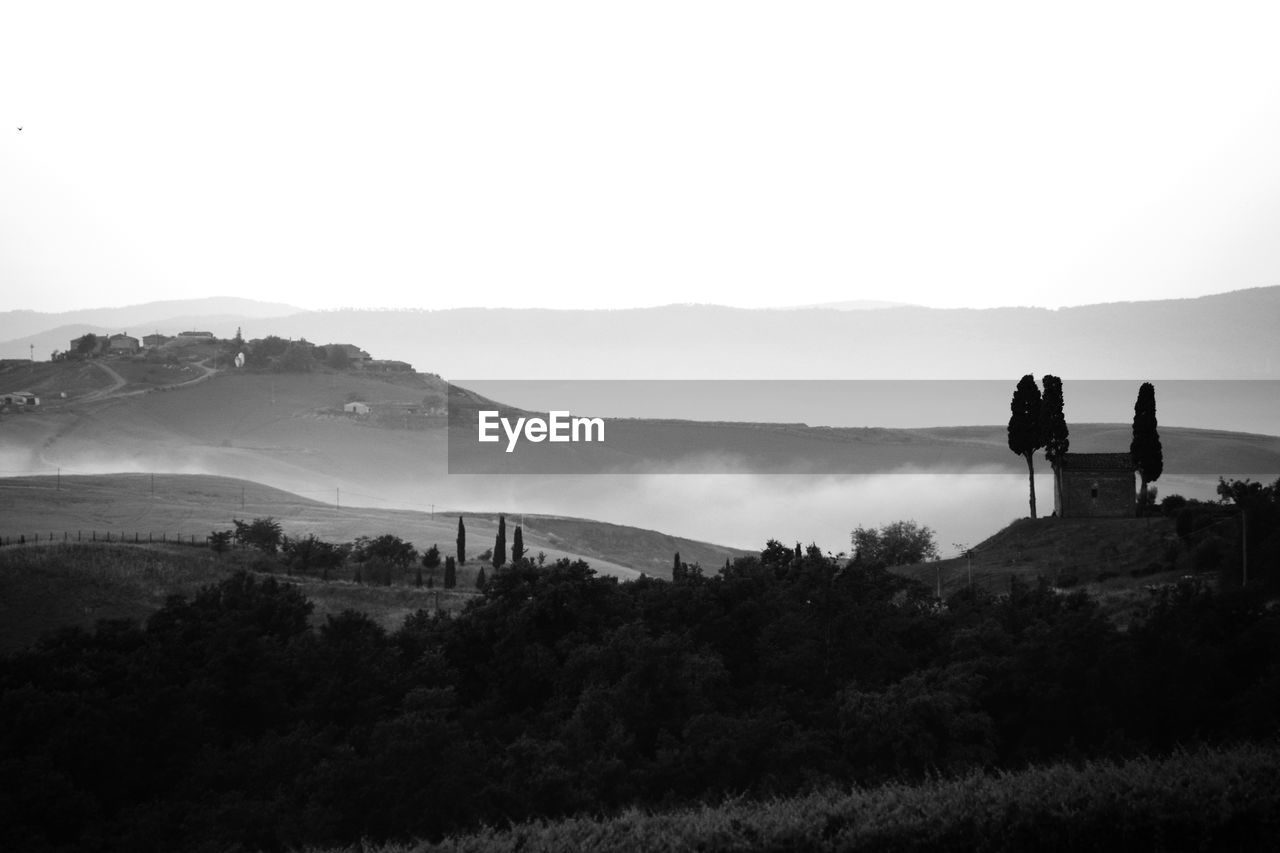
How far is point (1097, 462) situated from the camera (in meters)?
53.8

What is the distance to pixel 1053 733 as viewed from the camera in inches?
1090

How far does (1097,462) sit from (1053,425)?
3.01 m

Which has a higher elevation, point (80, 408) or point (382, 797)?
point (80, 408)

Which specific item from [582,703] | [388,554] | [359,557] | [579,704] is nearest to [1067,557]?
[579,704]

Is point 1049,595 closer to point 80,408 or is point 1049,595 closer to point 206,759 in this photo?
point 206,759

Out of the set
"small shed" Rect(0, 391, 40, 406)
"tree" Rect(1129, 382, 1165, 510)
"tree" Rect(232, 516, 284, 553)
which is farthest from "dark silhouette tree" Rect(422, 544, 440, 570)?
"small shed" Rect(0, 391, 40, 406)

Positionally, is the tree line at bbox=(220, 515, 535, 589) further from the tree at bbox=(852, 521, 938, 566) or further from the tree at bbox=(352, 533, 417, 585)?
the tree at bbox=(852, 521, 938, 566)

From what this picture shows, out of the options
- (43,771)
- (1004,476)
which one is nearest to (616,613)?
(43,771)

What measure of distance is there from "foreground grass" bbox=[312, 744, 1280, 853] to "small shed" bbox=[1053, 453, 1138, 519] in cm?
3603

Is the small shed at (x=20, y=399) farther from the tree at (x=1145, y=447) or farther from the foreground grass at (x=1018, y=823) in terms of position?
the foreground grass at (x=1018, y=823)

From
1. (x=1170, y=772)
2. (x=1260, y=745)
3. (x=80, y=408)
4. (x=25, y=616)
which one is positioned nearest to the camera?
(x=1170, y=772)

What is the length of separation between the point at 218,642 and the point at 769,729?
15.5m

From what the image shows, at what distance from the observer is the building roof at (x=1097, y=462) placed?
53469 millimetres

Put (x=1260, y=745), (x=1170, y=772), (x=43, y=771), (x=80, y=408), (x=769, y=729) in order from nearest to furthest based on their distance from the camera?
(x=1170, y=772) → (x=1260, y=745) → (x=43, y=771) → (x=769, y=729) → (x=80, y=408)
